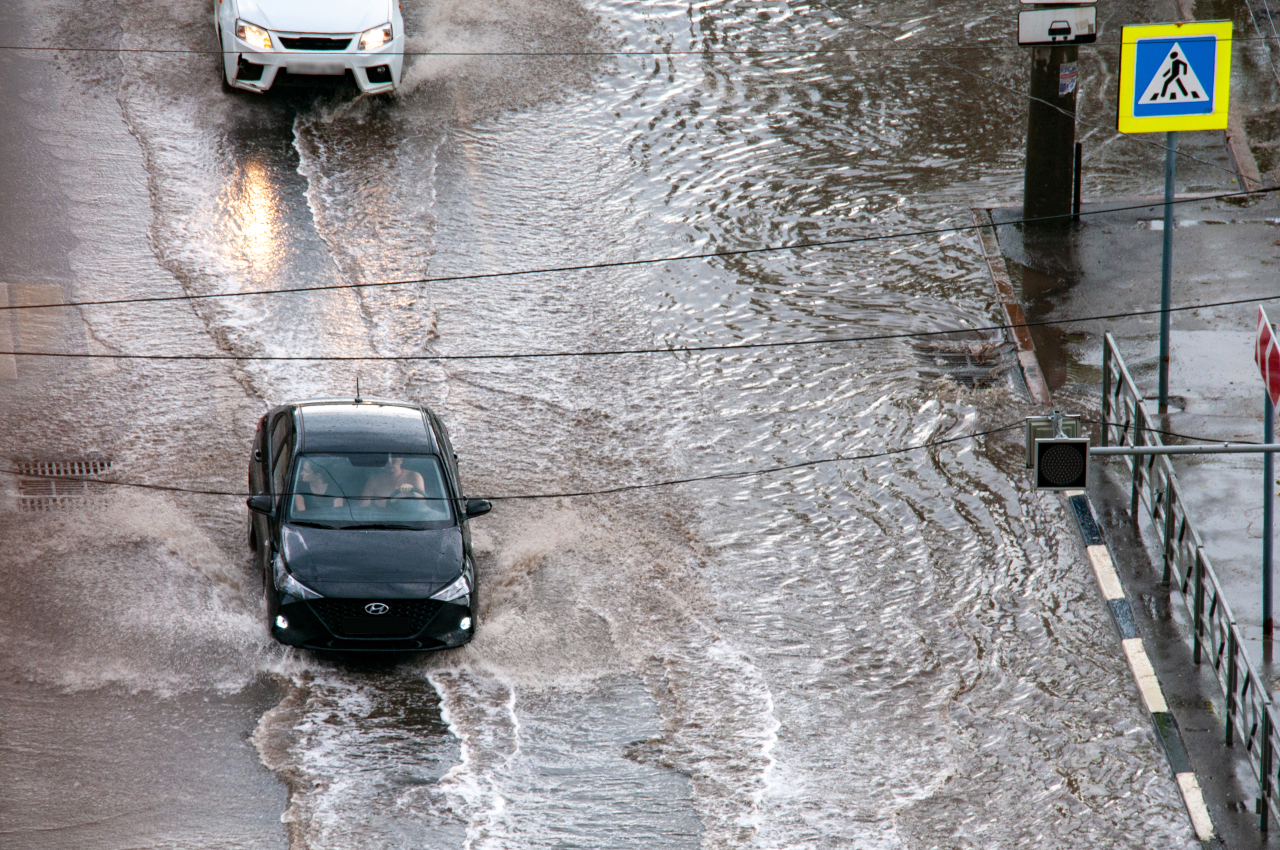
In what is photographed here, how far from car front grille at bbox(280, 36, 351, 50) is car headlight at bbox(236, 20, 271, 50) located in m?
0.21

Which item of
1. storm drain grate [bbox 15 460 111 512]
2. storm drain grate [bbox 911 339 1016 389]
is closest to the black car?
storm drain grate [bbox 15 460 111 512]

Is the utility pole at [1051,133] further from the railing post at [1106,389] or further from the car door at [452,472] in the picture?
the car door at [452,472]

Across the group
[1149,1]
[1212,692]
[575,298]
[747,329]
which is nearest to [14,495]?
[575,298]

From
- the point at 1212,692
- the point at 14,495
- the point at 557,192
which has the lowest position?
the point at 1212,692

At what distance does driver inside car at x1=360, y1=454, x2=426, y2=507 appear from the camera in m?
14.0

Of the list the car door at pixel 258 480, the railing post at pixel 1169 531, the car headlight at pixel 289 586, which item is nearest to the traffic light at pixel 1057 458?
the railing post at pixel 1169 531

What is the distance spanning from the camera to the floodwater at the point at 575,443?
12.5 meters

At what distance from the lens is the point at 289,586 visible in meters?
13.2

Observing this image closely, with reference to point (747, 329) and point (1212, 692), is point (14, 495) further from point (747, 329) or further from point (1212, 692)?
point (1212, 692)

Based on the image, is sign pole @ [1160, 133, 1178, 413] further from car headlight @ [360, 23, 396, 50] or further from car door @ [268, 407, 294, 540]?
car headlight @ [360, 23, 396, 50]

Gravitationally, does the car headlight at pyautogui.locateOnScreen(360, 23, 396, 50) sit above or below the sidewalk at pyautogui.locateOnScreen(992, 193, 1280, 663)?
above

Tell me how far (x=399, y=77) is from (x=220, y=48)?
9.86 feet

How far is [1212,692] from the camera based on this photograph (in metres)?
14.0

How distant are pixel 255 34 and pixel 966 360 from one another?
10156 millimetres
